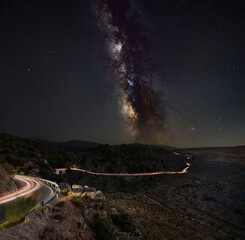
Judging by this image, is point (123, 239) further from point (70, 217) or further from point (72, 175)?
point (72, 175)

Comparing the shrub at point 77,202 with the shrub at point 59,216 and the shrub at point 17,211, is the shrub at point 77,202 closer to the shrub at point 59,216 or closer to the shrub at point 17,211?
the shrub at point 59,216

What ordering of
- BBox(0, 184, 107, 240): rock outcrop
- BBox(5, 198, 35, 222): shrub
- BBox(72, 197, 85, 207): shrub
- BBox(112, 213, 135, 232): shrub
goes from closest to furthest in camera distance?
BBox(0, 184, 107, 240): rock outcrop → BBox(5, 198, 35, 222): shrub → BBox(72, 197, 85, 207): shrub → BBox(112, 213, 135, 232): shrub

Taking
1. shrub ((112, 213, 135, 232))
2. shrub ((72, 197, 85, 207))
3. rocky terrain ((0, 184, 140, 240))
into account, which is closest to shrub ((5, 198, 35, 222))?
rocky terrain ((0, 184, 140, 240))

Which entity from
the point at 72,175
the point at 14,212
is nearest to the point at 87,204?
the point at 14,212

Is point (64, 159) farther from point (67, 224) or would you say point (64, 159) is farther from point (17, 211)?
point (67, 224)

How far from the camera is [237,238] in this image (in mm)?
16938

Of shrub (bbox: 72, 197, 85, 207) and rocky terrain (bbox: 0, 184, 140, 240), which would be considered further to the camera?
shrub (bbox: 72, 197, 85, 207)

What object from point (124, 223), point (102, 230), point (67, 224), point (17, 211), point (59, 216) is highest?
point (17, 211)

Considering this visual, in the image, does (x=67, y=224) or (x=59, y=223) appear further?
(x=67, y=224)

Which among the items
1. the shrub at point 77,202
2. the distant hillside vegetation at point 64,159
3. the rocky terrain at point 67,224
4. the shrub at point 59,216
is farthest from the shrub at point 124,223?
the distant hillside vegetation at point 64,159

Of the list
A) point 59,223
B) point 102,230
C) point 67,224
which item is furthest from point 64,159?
point 59,223

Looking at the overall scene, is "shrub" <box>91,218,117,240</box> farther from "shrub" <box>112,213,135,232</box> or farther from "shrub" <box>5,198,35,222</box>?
"shrub" <box>5,198,35,222</box>

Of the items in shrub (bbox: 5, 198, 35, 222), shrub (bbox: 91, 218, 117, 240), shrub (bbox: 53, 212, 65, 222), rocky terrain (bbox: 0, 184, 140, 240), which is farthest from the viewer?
shrub (bbox: 91, 218, 117, 240)

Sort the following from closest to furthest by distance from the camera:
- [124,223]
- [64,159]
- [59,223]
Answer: [59,223] → [124,223] → [64,159]
